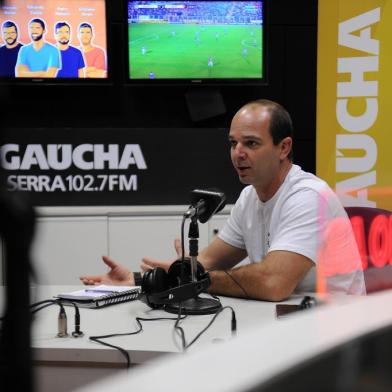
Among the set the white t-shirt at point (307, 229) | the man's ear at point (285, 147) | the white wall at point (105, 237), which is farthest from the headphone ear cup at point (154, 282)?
the white wall at point (105, 237)

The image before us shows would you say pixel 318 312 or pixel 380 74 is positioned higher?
pixel 380 74

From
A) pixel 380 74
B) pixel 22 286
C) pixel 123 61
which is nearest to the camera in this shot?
pixel 22 286

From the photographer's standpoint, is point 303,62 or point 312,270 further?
point 303,62

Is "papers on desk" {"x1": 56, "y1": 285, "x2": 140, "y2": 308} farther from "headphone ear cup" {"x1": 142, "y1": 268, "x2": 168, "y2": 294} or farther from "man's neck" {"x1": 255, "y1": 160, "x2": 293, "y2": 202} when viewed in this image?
"man's neck" {"x1": 255, "y1": 160, "x2": 293, "y2": 202}

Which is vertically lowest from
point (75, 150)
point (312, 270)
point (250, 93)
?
point (312, 270)

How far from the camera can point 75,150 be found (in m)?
4.37

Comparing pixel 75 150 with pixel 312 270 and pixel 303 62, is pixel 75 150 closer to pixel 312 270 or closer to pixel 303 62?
pixel 303 62

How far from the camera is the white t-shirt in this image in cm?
248

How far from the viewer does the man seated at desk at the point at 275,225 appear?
7.93 ft

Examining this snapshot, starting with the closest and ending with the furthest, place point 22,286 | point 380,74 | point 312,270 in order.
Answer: point 22,286 < point 312,270 < point 380,74

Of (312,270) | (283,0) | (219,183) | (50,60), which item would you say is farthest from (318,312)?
(283,0)

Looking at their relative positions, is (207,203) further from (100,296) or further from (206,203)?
(100,296)

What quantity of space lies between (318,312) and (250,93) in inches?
170

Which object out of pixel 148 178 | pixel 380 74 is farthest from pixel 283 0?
pixel 148 178
